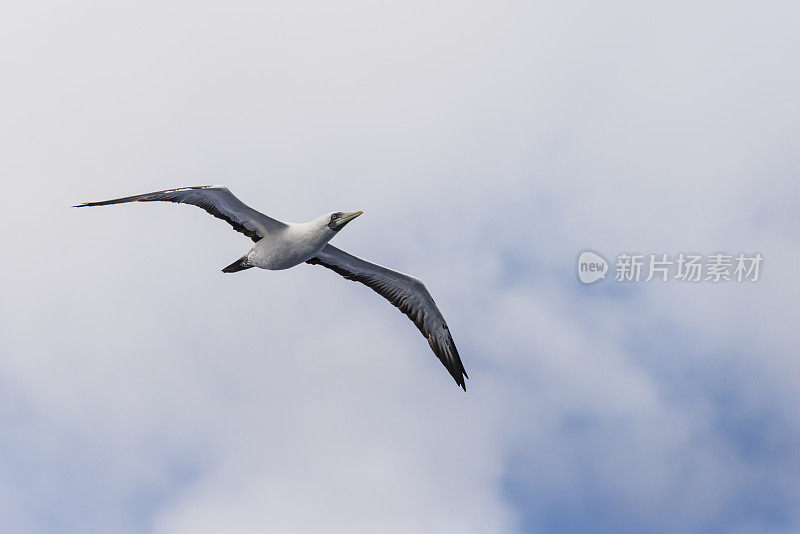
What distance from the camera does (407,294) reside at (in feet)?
92.2

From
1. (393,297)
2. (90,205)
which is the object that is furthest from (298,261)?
(90,205)

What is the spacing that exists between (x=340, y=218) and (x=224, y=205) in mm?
3366

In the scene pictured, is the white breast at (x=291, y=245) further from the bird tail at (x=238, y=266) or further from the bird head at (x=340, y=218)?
the bird tail at (x=238, y=266)

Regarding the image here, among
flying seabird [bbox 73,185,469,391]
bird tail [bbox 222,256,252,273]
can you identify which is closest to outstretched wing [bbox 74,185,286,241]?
flying seabird [bbox 73,185,469,391]

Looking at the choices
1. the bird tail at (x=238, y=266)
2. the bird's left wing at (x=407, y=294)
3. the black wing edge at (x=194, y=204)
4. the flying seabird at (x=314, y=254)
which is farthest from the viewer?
the bird's left wing at (x=407, y=294)

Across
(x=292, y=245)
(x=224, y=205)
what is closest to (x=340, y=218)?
(x=292, y=245)

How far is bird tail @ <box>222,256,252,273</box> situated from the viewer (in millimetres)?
26156

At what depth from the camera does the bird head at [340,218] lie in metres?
24.3

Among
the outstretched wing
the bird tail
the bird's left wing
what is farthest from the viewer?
the bird's left wing

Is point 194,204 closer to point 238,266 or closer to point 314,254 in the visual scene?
point 238,266

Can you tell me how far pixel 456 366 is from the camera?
2870 centimetres

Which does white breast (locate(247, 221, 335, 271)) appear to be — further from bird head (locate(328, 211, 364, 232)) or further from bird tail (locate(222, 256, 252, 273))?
bird tail (locate(222, 256, 252, 273))

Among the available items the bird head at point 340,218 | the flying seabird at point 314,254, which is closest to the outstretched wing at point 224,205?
the flying seabird at point 314,254

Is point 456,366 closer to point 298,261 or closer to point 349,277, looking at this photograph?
A: point 349,277
